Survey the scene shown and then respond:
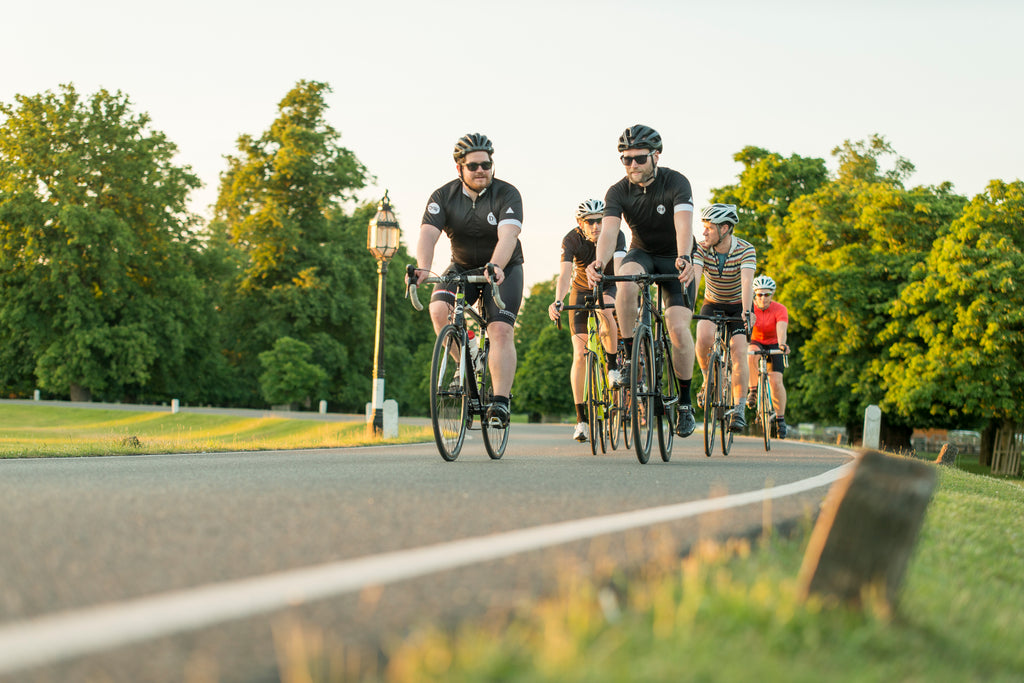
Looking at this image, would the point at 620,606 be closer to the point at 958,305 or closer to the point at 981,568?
the point at 981,568

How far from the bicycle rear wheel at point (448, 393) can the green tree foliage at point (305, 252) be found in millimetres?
41945

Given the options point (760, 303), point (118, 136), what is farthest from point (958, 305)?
point (118, 136)

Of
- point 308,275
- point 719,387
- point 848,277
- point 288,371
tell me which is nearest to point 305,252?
point 308,275

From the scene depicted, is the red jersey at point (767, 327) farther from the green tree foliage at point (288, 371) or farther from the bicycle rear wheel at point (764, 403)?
the green tree foliage at point (288, 371)

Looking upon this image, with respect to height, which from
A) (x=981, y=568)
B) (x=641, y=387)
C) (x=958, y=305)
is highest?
(x=958, y=305)

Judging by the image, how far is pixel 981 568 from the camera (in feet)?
13.7

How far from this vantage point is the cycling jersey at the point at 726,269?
1066 centimetres

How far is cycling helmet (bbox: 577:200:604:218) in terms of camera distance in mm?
11033

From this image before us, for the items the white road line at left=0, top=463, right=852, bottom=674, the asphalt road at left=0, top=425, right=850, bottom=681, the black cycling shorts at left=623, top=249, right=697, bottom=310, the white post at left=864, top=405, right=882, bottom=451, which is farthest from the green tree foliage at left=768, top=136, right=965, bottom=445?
the white road line at left=0, top=463, right=852, bottom=674

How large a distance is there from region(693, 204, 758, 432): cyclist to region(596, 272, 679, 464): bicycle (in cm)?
161

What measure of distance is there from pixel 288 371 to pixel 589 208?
37.5 m

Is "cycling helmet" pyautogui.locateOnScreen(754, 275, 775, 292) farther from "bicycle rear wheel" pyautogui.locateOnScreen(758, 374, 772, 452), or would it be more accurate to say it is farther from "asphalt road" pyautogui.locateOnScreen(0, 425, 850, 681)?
"asphalt road" pyautogui.locateOnScreen(0, 425, 850, 681)

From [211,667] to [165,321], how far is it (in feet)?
161

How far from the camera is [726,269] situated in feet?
35.3
